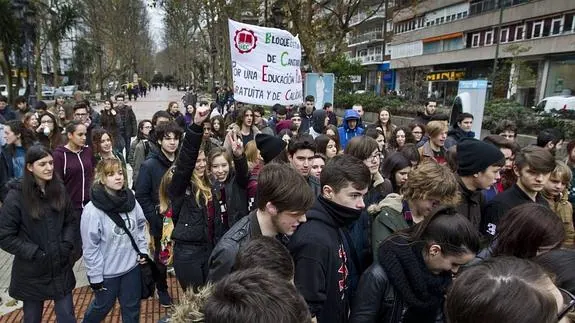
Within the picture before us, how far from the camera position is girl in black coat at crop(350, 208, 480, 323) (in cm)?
197

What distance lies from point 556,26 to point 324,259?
36171 millimetres

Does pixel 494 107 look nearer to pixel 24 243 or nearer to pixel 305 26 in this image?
pixel 305 26

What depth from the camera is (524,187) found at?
3.04 meters

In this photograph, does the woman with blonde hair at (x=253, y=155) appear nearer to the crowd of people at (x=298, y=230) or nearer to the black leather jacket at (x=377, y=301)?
the crowd of people at (x=298, y=230)

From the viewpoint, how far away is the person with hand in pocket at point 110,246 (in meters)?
3.12

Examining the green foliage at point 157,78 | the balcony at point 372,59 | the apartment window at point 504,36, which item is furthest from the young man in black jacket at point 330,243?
the green foliage at point 157,78

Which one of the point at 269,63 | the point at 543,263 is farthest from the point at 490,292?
the point at 269,63

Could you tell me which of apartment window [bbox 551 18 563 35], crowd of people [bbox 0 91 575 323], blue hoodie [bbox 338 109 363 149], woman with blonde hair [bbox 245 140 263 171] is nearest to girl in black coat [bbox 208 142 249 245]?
crowd of people [bbox 0 91 575 323]

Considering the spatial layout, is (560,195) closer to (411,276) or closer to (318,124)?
(411,276)

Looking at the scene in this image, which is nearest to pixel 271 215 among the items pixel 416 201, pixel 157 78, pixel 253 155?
pixel 416 201

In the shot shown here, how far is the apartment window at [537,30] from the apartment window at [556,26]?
3.40 feet

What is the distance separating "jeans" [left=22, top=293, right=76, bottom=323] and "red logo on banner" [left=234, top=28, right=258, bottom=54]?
3.73 metres

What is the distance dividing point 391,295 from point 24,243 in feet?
8.58

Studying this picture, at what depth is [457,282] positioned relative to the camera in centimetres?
127
